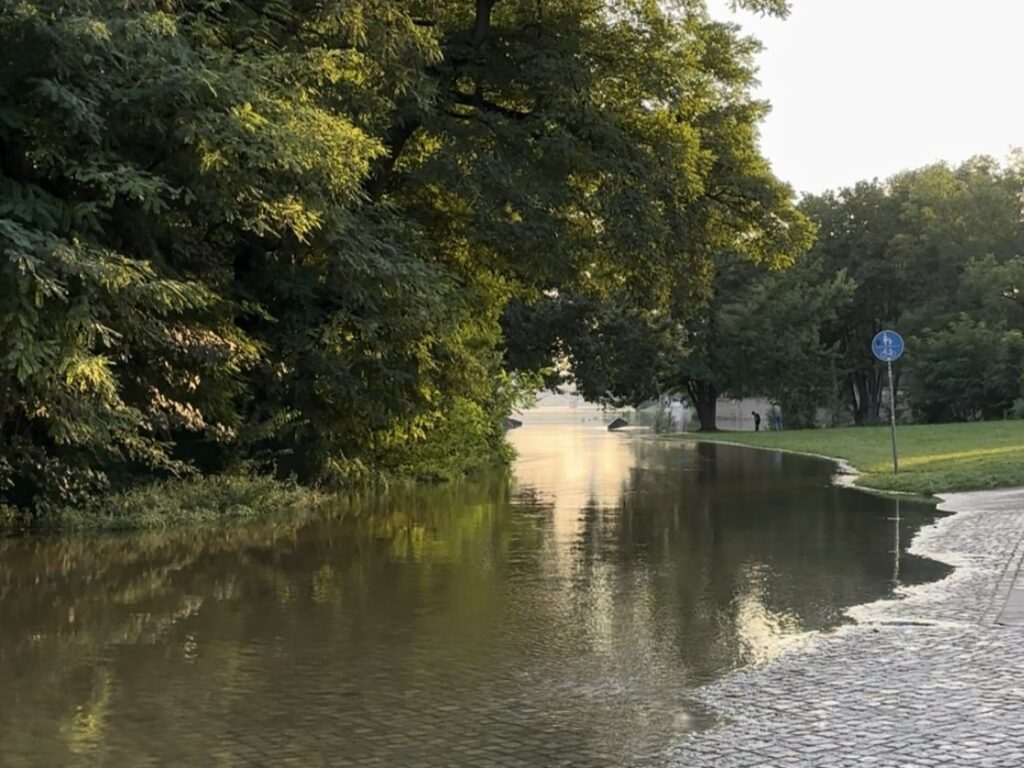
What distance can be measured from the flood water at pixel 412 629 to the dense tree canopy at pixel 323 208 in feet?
7.74

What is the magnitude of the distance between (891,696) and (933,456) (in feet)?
73.4

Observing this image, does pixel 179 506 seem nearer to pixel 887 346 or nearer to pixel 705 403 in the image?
pixel 887 346

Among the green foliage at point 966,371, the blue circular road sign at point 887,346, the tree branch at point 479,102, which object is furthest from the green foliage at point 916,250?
the tree branch at point 479,102

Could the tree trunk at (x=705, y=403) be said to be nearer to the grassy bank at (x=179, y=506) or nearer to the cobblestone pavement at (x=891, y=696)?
the grassy bank at (x=179, y=506)

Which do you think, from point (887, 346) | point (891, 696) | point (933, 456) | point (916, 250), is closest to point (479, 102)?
point (887, 346)

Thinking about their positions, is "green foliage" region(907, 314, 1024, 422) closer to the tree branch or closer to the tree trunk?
the tree trunk

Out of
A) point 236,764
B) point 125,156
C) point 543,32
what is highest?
point 543,32

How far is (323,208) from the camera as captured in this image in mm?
14125

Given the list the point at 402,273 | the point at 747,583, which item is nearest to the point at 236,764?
the point at 747,583

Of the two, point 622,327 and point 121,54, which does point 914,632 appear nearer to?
point 121,54

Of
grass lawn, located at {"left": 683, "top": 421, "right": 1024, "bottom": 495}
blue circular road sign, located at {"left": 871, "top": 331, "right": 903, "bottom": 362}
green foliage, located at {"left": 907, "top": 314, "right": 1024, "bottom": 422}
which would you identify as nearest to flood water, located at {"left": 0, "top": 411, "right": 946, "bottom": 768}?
grass lawn, located at {"left": 683, "top": 421, "right": 1024, "bottom": 495}

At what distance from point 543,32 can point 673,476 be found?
34.8ft

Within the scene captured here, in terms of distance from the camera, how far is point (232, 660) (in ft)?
25.2

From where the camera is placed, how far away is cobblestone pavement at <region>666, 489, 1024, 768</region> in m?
5.48
